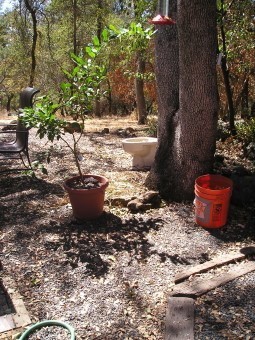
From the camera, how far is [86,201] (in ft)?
10.6

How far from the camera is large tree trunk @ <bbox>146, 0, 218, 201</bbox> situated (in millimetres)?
3191

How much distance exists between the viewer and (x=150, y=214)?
346 cm

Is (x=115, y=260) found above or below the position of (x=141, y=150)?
below

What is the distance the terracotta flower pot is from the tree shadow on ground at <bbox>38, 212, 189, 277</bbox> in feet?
0.26

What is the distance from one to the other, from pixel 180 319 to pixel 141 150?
3043 millimetres

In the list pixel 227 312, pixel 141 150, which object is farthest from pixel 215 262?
pixel 141 150

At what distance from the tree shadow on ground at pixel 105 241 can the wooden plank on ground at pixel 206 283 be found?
0.32m

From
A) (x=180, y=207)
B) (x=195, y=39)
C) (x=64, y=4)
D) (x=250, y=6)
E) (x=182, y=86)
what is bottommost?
(x=180, y=207)

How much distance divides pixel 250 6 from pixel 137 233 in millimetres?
4302

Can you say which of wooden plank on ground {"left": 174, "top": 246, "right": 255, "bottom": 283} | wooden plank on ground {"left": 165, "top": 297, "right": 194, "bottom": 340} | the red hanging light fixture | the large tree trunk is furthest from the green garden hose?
the red hanging light fixture

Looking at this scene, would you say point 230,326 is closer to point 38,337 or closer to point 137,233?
point 38,337

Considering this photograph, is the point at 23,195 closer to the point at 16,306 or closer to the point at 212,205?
the point at 16,306

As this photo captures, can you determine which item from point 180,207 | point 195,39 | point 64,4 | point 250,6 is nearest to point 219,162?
point 180,207

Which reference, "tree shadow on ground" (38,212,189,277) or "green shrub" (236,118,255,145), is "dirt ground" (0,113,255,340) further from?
"green shrub" (236,118,255,145)
